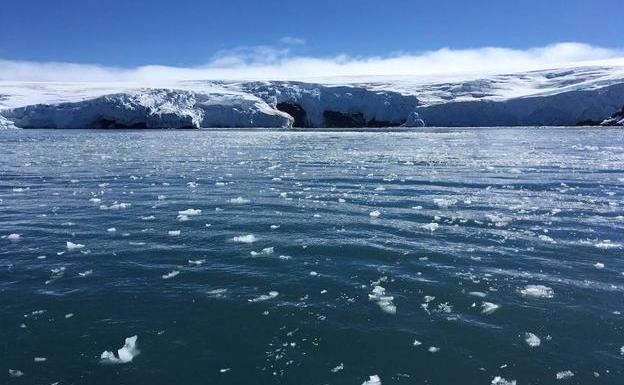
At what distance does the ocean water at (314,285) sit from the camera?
21.0ft

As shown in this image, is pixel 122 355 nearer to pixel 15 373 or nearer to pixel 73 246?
pixel 15 373

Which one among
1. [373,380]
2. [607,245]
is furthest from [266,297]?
[607,245]

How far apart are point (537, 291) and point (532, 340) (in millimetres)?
1774

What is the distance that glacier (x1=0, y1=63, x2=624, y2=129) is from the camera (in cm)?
7169

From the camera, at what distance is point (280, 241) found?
1159 centimetres

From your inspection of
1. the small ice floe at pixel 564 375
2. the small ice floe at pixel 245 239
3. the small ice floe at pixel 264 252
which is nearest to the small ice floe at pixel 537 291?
the small ice floe at pixel 564 375

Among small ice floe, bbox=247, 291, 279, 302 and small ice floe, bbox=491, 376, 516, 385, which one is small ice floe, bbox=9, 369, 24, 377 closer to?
small ice floe, bbox=247, 291, 279, 302

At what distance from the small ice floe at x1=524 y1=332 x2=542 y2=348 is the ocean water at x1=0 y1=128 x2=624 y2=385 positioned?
0.37 feet

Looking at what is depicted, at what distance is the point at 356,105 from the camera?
86.0 meters

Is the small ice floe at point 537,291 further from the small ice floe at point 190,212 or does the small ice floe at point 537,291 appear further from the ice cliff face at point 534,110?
the ice cliff face at point 534,110

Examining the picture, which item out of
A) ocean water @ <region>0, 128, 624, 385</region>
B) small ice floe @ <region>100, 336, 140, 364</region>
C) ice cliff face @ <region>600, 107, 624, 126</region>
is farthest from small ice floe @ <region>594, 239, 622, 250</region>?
ice cliff face @ <region>600, 107, 624, 126</region>

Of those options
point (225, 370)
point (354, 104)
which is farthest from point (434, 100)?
point (225, 370)

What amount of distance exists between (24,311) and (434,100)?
78.8m

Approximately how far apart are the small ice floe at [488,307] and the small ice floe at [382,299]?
1269 millimetres
